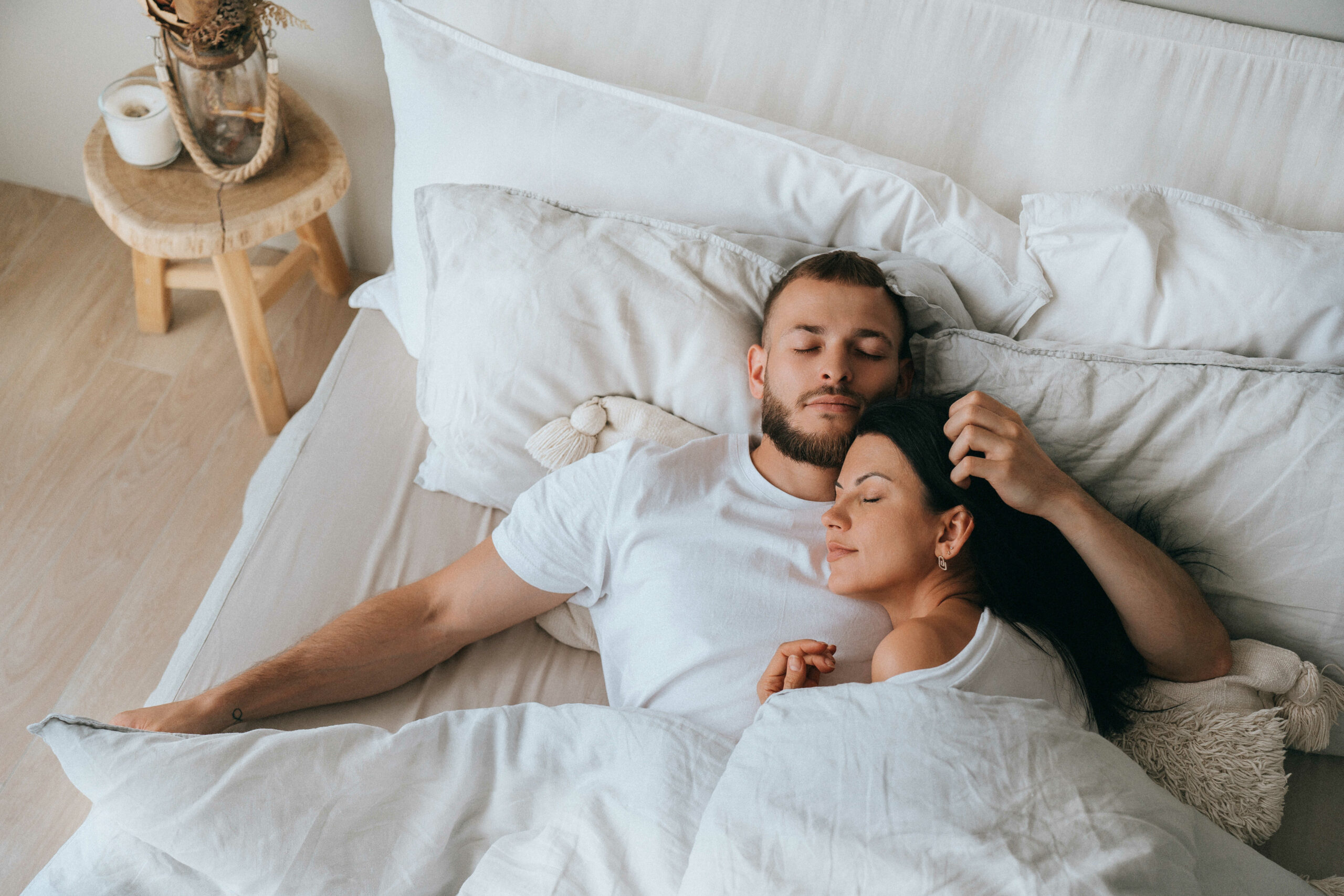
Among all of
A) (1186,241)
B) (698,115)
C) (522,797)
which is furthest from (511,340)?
(1186,241)

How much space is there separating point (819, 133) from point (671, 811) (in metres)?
1.04

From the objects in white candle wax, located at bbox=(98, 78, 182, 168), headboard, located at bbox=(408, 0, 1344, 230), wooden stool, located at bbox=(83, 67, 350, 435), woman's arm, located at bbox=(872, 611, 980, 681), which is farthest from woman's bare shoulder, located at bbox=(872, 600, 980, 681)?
white candle wax, located at bbox=(98, 78, 182, 168)

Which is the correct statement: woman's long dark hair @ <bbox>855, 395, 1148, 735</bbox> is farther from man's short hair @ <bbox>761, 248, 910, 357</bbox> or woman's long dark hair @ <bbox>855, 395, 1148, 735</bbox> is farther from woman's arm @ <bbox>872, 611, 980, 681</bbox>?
man's short hair @ <bbox>761, 248, 910, 357</bbox>

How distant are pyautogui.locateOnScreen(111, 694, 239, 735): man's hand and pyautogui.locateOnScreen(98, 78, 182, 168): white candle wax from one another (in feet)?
3.23

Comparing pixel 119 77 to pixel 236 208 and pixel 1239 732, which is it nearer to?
pixel 236 208

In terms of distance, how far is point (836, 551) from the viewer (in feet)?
3.52

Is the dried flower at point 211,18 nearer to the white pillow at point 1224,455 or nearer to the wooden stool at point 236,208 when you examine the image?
the wooden stool at point 236,208

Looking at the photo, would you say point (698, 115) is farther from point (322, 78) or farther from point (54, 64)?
point (54, 64)

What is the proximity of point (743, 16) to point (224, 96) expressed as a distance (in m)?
0.87

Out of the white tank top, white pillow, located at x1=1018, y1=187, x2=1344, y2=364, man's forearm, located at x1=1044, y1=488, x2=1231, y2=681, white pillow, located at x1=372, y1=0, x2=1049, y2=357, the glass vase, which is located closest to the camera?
the white tank top

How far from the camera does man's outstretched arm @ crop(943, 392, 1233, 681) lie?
99 centimetres

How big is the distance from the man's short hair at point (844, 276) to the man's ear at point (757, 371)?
0.06ft

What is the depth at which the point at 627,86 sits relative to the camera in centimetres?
134

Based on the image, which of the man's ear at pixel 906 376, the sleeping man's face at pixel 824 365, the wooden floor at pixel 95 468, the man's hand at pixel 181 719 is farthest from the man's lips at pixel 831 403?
the wooden floor at pixel 95 468
